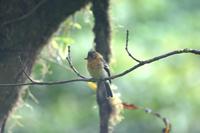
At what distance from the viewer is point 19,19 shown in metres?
3.94

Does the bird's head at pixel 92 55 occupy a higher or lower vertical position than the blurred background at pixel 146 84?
higher

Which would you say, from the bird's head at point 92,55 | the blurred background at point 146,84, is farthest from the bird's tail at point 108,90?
the blurred background at point 146,84

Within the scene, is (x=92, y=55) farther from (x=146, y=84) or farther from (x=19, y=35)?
(x=146, y=84)

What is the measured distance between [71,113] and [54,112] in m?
0.23

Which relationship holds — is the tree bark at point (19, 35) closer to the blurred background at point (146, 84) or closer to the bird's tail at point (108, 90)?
the bird's tail at point (108, 90)

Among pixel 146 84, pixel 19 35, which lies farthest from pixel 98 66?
pixel 146 84

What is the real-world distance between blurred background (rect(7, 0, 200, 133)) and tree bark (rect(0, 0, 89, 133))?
394 cm

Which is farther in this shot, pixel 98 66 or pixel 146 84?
pixel 146 84

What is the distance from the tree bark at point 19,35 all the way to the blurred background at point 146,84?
3937 millimetres

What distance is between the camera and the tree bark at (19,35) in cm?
394

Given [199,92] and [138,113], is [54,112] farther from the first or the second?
[199,92]

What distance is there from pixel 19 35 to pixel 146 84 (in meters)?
4.98

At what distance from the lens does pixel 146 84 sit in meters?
8.82

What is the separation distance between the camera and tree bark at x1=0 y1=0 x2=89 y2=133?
3.94 m
